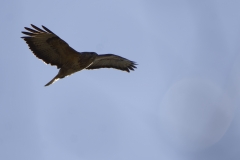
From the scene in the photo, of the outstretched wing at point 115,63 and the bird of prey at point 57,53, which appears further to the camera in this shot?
the outstretched wing at point 115,63

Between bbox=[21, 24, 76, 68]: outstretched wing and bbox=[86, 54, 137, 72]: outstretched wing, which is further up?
bbox=[86, 54, 137, 72]: outstretched wing

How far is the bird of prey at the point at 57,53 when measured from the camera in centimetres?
1675

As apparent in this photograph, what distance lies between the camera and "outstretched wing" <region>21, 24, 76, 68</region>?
55.1ft

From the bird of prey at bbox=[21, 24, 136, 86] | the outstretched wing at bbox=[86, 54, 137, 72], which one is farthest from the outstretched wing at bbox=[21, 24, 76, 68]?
the outstretched wing at bbox=[86, 54, 137, 72]

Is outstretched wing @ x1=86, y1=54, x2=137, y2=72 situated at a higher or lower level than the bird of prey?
higher

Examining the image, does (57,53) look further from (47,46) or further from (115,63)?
(115,63)

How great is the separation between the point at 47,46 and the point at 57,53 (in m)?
0.40

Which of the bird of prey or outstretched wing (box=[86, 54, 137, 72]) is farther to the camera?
outstretched wing (box=[86, 54, 137, 72])

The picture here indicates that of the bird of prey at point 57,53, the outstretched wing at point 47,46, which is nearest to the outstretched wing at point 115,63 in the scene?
the bird of prey at point 57,53

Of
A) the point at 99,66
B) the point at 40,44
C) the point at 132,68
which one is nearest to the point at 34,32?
the point at 40,44

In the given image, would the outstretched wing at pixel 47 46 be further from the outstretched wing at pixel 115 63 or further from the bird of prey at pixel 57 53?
the outstretched wing at pixel 115 63

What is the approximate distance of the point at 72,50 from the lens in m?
16.7

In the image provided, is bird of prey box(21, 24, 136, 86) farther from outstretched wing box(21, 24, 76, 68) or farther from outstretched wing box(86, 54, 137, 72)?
outstretched wing box(86, 54, 137, 72)

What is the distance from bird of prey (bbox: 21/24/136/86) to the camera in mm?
16750
